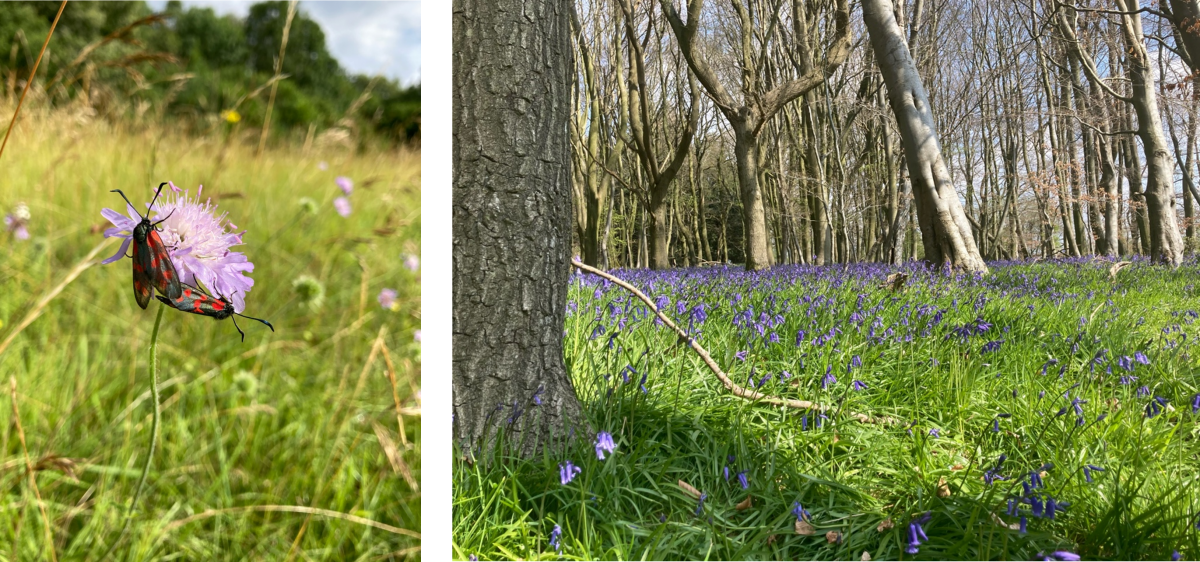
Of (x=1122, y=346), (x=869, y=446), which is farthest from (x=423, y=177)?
(x=1122, y=346)

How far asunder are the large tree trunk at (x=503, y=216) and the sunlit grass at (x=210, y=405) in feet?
0.65

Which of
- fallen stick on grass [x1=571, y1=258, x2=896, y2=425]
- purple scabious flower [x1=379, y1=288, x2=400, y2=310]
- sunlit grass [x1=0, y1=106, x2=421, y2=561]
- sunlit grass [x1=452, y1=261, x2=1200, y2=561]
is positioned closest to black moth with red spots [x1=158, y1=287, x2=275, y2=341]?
sunlit grass [x1=0, y1=106, x2=421, y2=561]

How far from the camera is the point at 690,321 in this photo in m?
2.06

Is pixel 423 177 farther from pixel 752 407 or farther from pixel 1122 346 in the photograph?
pixel 1122 346

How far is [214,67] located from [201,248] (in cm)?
1123

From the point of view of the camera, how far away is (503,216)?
5.80ft

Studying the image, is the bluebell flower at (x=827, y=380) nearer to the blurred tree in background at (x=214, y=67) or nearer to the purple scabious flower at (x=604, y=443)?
the purple scabious flower at (x=604, y=443)

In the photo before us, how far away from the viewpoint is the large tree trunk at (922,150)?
5.72ft

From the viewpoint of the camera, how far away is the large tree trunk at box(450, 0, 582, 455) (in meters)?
1.77

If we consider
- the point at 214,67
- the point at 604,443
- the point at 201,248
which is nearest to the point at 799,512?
the point at 604,443

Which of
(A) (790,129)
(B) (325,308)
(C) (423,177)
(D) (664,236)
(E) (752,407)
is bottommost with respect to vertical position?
(E) (752,407)

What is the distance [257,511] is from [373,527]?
22cm

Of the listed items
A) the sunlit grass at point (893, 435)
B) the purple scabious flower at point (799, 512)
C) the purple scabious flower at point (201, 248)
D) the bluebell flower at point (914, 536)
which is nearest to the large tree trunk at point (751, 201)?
the sunlit grass at point (893, 435)

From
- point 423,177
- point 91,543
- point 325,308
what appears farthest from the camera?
point 325,308
